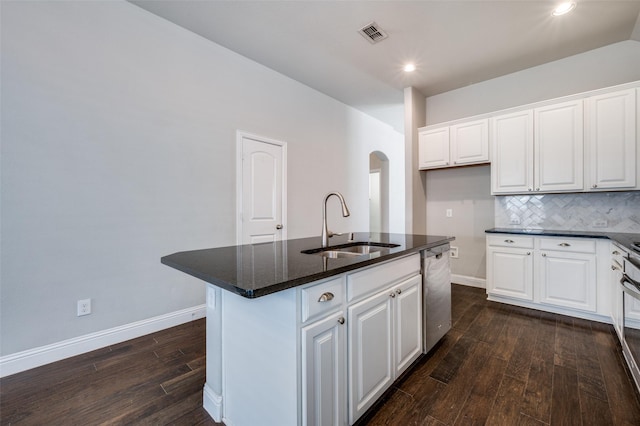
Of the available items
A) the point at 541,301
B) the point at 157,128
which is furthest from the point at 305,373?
the point at 541,301

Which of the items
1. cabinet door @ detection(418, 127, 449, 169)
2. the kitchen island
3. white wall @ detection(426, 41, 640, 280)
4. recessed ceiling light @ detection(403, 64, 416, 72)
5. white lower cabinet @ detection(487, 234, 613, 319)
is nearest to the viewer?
the kitchen island

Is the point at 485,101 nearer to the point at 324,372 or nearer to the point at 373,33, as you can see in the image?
the point at 373,33

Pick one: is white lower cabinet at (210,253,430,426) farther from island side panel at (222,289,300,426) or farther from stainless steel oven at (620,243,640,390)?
stainless steel oven at (620,243,640,390)

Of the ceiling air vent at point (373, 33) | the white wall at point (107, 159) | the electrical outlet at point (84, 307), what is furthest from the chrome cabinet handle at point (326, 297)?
the ceiling air vent at point (373, 33)

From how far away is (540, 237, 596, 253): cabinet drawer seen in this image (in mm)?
2736

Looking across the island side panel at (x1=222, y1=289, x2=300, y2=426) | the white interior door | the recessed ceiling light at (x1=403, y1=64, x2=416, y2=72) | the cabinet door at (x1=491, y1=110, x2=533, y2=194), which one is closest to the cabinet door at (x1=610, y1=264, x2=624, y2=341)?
the cabinet door at (x1=491, y1=110, x2=533, y2=194)

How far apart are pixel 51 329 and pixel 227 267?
78.6 inches

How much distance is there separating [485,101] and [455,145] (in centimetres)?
79

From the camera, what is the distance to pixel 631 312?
5.94 ft

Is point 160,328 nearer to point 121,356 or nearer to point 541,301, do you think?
point 121,356

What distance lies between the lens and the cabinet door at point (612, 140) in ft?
8.93

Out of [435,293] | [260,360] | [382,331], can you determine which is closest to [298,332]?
[260,360]

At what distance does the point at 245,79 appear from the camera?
3.37 metres

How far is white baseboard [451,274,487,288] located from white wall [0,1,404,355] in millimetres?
3352
